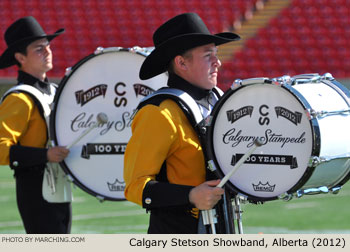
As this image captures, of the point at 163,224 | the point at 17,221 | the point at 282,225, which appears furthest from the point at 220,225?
the point at 17,221

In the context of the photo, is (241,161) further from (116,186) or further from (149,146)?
(116,186)

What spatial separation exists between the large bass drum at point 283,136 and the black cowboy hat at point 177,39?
0.88ft

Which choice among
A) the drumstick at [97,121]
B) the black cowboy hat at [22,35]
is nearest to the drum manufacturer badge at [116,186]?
the drumstick at [97,121]

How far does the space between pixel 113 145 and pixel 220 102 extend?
1472mm

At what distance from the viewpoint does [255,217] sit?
25.0 ft

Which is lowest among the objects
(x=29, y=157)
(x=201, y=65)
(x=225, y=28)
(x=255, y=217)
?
(x=255, y=217)

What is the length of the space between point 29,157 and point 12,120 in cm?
25

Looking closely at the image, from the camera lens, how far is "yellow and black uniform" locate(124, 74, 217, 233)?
10.5 feet

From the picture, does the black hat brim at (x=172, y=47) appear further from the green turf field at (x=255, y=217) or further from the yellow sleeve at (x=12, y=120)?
the green turf field at (x=255, y=217)

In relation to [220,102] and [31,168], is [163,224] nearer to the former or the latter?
[220,102]

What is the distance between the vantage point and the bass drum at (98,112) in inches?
179

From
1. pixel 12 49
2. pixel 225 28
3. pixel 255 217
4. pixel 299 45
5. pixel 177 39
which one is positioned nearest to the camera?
pixel 177 39

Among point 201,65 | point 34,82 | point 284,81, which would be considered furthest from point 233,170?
point 34,82

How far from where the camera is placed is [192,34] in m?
3.34
